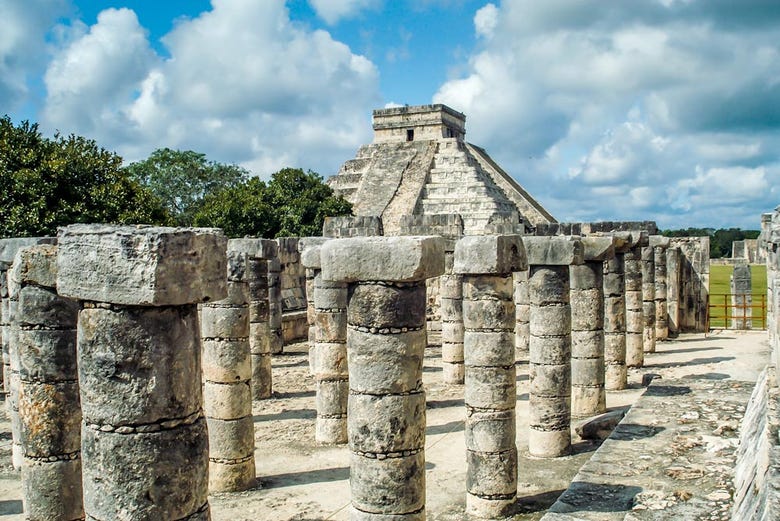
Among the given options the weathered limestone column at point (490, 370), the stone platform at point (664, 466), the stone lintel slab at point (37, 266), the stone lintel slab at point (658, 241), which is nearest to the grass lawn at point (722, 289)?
the stone lintel slab at point (658, 241)

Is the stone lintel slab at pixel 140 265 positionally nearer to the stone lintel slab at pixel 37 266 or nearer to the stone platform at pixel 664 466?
the stone lintel slab at pixel 37 266

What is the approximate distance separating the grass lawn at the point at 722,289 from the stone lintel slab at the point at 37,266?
20.3m

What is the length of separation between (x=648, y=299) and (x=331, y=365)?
11051 mm

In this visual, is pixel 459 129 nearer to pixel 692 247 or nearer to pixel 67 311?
pixel 692 247

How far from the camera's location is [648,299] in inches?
762

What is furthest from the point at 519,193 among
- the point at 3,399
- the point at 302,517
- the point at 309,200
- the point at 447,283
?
the point at 302,517

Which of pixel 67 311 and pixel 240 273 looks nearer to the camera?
pixel 67 311

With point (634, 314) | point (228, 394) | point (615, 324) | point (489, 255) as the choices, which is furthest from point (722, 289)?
point (228, 394)

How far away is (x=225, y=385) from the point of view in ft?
30.2

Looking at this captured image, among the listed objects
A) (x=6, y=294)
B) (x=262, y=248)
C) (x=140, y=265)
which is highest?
(x=262, y=248)

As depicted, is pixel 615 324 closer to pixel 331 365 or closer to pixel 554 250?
pixel 554 250

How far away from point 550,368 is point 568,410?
2.05 ft

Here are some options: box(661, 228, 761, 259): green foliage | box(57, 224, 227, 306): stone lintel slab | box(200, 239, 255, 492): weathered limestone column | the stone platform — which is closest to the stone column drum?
the stone platform

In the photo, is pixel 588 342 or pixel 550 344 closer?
pixel 550 344
